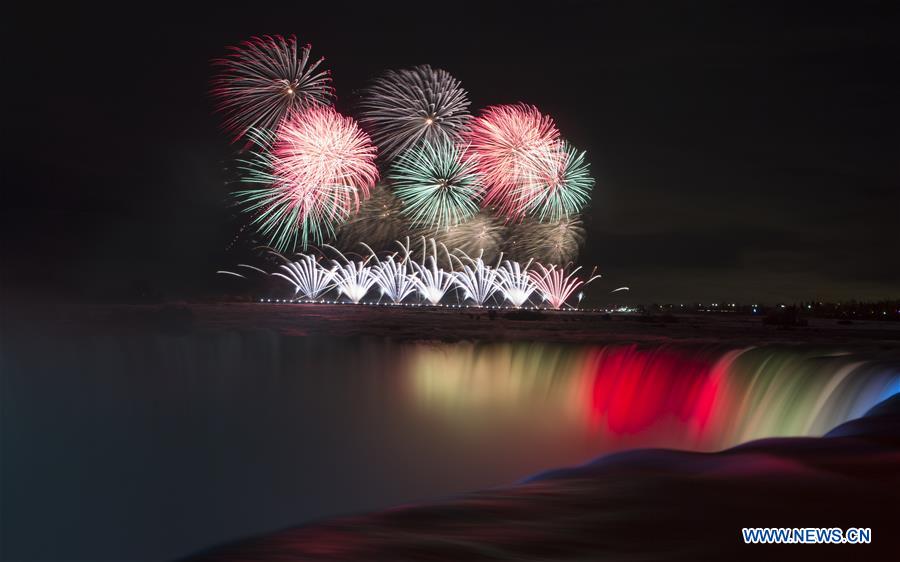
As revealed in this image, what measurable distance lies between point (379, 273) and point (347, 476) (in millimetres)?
29564

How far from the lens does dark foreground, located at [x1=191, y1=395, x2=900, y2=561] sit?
766 centimetres

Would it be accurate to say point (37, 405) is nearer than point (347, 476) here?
No

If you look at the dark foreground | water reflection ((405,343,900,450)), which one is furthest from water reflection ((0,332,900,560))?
the dark foreground

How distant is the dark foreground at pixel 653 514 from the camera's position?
7.66 m

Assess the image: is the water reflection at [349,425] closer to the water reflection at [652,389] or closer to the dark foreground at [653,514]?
the water reflection at [652,389]

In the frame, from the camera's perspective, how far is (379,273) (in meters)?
52.5

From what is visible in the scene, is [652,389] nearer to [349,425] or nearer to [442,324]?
[349,425]

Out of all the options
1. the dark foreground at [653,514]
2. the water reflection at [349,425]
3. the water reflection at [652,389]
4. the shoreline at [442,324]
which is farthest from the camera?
the shoreline at [442,324]

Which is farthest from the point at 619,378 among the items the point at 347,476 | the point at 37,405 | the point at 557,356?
the point at 37,405

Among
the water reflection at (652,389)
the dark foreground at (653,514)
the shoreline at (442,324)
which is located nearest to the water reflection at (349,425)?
the water reflection at (652,389)

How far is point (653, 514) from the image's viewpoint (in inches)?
352

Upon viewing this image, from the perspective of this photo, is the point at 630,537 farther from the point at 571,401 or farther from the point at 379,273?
the point at 379,273

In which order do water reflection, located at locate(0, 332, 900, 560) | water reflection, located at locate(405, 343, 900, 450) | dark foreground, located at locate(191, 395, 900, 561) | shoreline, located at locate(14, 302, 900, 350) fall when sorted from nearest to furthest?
dark foreground, located at locate(191, 395, 900, 561) → water reflection, located at locate(405, 343, 900, 450) → water reflection, located at locate(0, 332, 900, 560) → shoreline, located at locate(14, 302, 900, 350)

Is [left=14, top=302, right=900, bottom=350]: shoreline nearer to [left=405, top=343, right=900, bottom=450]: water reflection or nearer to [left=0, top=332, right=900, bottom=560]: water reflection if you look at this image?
[left=405, top=343, right=900, bottom=450]: water reflection
